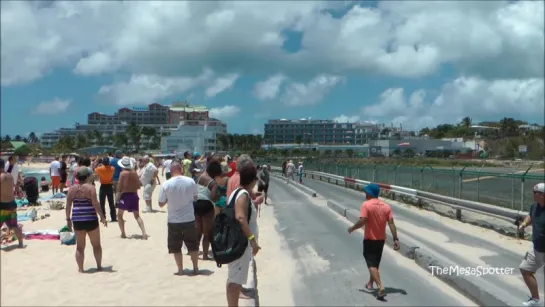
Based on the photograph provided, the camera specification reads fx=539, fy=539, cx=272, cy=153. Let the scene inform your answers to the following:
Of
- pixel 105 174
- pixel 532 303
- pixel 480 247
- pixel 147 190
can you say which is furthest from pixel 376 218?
pixel 147 190

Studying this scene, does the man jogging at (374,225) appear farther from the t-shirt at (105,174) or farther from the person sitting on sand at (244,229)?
the t-shirt at (105,174)

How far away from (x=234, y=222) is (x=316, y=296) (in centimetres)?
274

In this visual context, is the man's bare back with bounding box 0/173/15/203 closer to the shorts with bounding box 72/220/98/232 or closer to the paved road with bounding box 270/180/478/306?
the shorts with bounding box 72/220/98/232

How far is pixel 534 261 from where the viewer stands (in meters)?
6.94

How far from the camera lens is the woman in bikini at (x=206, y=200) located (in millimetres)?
9352

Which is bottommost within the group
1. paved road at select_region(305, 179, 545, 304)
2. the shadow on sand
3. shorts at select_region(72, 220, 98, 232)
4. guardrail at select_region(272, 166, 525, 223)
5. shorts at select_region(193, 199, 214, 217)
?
paved road at select_region(305, 179, 545, 304)

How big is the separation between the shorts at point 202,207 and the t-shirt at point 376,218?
3.01 m

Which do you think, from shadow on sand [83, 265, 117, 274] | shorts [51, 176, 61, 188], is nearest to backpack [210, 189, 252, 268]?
shadow on sand [83, 265, 117, 274]

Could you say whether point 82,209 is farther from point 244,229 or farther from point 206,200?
point 244,229

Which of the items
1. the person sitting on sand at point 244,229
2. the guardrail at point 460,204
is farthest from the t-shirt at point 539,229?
the guardrail at point 460,204

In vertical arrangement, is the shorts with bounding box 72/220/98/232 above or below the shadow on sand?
above

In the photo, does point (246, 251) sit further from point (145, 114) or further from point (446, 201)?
point (145, 114)

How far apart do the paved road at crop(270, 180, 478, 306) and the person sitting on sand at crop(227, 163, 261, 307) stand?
5.94ft

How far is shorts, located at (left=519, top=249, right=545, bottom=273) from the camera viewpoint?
22.5 ft
